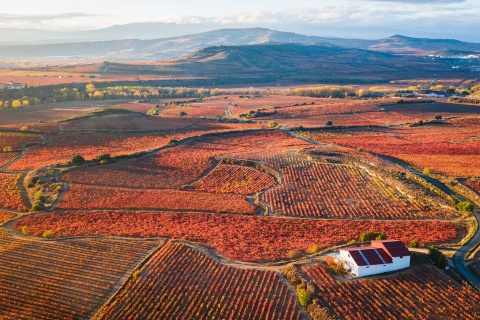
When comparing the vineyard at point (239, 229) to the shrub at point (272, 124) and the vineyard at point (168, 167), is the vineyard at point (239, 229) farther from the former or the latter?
the shrub at point (272, 124)

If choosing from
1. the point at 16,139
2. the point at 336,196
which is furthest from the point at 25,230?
the point at 16,139

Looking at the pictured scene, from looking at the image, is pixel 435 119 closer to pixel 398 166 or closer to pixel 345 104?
pixel 345 104

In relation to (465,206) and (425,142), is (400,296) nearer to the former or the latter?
(465,206)

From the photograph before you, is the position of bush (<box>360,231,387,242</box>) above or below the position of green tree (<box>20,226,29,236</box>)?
below

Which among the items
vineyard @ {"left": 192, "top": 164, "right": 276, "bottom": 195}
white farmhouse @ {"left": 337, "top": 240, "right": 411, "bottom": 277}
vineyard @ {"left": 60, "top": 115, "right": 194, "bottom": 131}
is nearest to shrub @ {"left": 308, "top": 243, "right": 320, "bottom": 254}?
white farmhouse @ {"left": 337, "top": 240, "right": 411, "bottom": 277}

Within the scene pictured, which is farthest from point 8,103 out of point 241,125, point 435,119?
point 435,119

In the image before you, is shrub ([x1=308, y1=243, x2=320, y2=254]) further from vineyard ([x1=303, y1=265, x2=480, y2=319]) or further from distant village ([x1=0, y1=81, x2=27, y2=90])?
distant village ([x1=0, y1=81, x2=27, y2=90])

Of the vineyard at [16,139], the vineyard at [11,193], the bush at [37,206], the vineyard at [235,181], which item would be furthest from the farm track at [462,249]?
the vineyard at [16,139]
